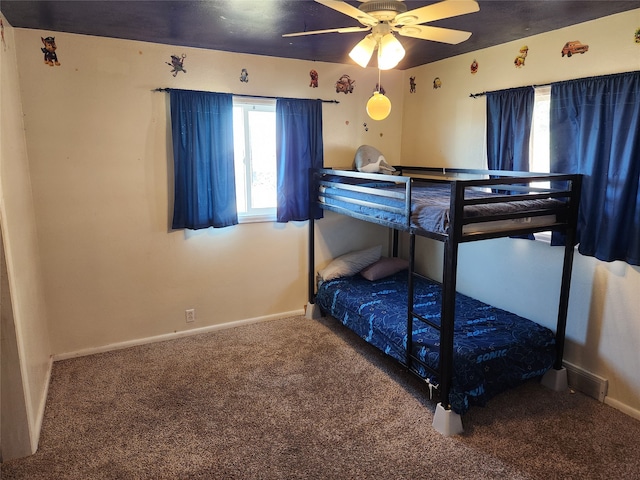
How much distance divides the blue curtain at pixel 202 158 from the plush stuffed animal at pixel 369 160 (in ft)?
3.72

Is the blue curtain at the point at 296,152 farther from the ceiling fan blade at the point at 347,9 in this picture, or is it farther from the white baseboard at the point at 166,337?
the ceiling fan blade at the point at 347,9

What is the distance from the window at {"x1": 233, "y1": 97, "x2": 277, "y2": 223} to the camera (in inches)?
144

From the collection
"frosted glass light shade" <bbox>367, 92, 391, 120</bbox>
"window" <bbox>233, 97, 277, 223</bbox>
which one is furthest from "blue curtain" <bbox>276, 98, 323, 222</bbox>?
"frosted glass light shade" <bbox>367, 92, 391, 120</bbox>

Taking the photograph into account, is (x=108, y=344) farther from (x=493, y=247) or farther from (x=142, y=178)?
(x=493, y=247)

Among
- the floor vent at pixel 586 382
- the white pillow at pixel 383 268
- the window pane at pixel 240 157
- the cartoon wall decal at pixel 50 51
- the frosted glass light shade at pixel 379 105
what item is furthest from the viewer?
the white pillow at pixel 383 268

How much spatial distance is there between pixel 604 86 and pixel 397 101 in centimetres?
199

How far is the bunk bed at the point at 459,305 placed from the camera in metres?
2.37

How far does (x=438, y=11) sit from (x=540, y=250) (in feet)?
6.33

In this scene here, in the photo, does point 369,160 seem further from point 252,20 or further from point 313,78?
point 252,20

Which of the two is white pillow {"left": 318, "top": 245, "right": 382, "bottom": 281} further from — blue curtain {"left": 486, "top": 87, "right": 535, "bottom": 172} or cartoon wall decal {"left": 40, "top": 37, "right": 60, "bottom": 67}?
cartoon wall decal {"left": 40, "top": 37, "right": 60, "bottom": 67}

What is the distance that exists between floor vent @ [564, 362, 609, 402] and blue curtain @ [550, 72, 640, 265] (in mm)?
792

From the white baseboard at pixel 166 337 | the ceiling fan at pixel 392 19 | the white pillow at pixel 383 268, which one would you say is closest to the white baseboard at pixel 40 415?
the white baseboard at pixel 166 337

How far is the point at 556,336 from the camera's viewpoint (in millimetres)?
2828

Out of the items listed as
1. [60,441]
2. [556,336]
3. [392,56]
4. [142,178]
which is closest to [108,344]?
[60,441]
